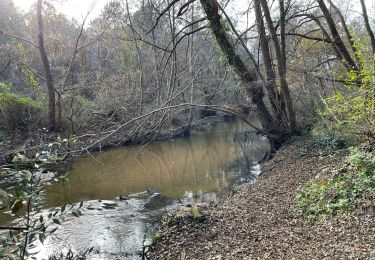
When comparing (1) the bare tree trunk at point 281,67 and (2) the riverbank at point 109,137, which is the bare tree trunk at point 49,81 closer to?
A: (2) the riverbank at point 109,137

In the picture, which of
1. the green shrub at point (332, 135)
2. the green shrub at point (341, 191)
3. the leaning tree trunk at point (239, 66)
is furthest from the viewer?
the leaning tree trunk at point (239, 66)

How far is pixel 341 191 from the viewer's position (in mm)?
6742

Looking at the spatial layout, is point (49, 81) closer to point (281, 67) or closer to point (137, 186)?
point (137, 186)

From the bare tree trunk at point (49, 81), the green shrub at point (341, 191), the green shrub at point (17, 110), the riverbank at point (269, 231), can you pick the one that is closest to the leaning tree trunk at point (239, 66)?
the riverbank at point (269, 231)

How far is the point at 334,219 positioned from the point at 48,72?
17.5 metres

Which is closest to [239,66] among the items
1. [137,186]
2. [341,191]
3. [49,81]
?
[137,186]

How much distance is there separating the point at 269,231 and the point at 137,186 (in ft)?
24.2

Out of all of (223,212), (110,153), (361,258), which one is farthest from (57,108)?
(361,258)

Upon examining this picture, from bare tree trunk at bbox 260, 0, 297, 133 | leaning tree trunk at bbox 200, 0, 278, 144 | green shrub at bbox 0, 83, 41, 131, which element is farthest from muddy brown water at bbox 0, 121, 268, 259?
green shrub at bbox 0, 83, 41, 131

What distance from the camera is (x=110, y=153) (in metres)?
20.1

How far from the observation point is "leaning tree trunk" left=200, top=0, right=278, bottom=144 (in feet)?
43.5

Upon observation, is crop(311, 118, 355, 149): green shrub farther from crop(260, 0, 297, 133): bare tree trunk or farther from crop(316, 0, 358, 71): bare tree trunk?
crop(316, 0, 358, 71): bare tree trunk

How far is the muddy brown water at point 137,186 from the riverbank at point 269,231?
1183 mm

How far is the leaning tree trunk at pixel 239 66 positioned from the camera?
1326 cm
